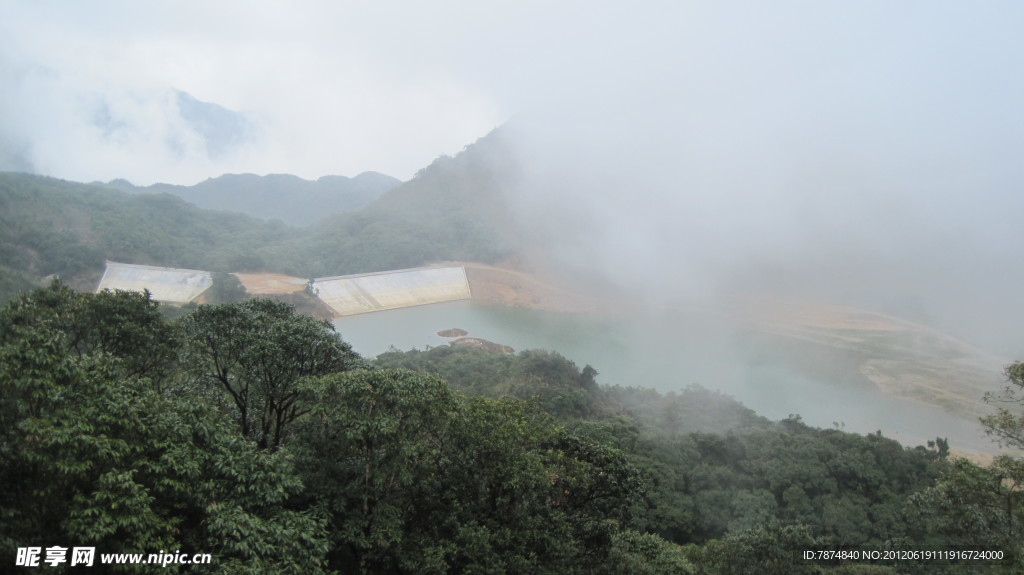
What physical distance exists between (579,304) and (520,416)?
1729 inches

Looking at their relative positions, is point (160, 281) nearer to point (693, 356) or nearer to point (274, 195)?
point (693, 356)

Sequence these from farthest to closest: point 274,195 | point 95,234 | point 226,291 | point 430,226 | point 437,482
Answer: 1. point 274,195
2. point 430,226
3. point 95,234
4. point 226,291
5. point 437,482

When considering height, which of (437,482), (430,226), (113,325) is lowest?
(437,482)

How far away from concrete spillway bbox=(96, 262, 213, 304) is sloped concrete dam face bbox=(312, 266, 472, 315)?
8.71m

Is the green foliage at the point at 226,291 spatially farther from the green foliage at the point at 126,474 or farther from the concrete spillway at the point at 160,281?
the green foliage at the point at 126,474

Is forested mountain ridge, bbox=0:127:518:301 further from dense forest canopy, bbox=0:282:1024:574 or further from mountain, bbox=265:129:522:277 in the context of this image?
dense forest canopy, bbox=0:282:1024:574

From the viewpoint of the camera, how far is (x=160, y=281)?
140 ft

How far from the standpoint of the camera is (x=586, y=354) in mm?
37406

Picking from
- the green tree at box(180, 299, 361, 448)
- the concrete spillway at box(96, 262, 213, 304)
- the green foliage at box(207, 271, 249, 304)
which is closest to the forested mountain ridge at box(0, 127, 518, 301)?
the concrete spillway at box(96, 262, 213, 304)

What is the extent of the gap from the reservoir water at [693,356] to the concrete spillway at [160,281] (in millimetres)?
11500

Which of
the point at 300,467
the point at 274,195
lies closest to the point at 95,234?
the point at 300,467

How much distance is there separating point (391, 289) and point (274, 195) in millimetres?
94198

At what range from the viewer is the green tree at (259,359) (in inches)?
320

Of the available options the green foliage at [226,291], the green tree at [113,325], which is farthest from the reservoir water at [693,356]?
the green tree at [113,325]
